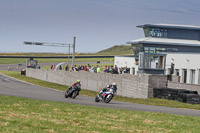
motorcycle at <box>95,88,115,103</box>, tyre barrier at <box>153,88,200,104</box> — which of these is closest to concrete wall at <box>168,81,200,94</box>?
tyre barrier at <box>153,88,200,104</box>

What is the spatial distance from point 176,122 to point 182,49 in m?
63.2

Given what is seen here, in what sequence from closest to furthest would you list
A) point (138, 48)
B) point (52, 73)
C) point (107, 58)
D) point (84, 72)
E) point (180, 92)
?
point (180, 92) → point (84, 72) → point (52, 73) → point (138, 48) → point (107, 58)

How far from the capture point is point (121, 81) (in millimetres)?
36312

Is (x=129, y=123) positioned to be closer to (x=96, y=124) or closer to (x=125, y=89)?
(x=96, y=124)

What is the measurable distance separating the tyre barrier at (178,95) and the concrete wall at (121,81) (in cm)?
103

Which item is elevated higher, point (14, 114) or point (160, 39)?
point (160, 39)

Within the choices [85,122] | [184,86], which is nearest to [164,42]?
[184,86]

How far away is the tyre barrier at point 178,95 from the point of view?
2544 cm

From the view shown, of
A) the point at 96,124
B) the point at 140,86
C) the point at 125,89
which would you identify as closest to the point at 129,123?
the point at 96,124

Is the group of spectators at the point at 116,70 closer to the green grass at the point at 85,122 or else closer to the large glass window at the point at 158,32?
the green grass at the point at 85,122

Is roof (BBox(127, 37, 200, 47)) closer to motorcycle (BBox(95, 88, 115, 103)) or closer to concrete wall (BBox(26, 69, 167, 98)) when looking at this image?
concrete wall (BBox(26, 69, 167, 98))

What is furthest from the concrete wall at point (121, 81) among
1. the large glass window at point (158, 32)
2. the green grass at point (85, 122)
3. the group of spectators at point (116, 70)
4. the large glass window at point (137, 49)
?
the large glass window at point (158, 32)

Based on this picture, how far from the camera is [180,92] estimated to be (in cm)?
2717

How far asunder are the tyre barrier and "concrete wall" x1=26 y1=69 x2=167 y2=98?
Answer: 103 cm
